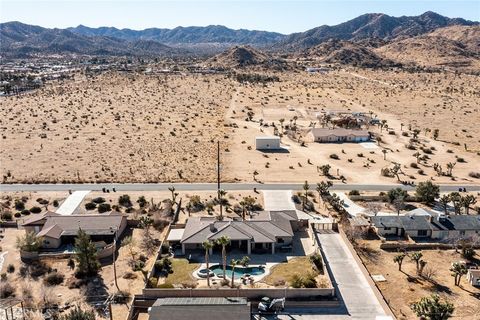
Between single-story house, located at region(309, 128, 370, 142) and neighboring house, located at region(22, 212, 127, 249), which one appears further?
single-story house, located at region(309, 128, 370, 142)

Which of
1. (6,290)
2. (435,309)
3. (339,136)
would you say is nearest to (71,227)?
(6,290)

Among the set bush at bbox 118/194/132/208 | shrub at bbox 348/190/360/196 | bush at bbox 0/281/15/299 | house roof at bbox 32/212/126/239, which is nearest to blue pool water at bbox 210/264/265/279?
house roof at bbox 32/212/126/239

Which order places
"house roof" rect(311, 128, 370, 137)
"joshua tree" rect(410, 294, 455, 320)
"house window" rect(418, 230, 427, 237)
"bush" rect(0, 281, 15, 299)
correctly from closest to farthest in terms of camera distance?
"joshua tree" rect(410, 294, 455, 320)
"bush" rect(0, 281, 15, 299)
"house window" rect(418, 230, 427, 237)
"house roof" rect(311, 128, 370, 137)

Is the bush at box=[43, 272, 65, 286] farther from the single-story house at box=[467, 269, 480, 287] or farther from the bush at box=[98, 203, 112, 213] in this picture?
the single-story house at box=[467, 269, 480, 287]

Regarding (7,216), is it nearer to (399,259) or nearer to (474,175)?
(399,259)

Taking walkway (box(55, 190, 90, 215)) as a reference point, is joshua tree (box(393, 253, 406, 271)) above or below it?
below

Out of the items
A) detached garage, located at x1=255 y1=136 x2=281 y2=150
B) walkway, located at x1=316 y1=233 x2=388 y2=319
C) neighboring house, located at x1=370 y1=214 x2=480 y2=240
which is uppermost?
detached garage, located at x1=255 y1=136 x2=281 y2=150

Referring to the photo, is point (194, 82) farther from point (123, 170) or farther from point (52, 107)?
point (123, 170)
